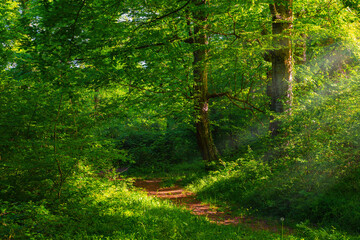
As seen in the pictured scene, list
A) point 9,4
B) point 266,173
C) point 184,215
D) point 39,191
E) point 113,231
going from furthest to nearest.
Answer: point 9,4
point 266,173
point 184,215
point 39,191
point 113,231

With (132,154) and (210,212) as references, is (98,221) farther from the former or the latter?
(210,212)

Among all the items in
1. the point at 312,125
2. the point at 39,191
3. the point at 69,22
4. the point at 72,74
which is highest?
the point at 69,22

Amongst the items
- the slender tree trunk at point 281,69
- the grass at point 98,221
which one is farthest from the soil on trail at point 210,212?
the slender tree trunk at point 281,69

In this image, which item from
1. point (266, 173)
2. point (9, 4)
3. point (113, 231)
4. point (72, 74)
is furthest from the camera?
point (9, 4)

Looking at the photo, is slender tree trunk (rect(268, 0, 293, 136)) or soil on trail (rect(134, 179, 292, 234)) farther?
slender tree trunk (rect(268, 0, 293, 136))

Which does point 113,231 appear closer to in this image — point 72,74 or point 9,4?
point 72,74

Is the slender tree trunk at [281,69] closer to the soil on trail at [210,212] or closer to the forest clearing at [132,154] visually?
the forest clearing at [132,154]

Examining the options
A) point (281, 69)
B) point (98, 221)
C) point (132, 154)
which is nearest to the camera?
point (98, 221)

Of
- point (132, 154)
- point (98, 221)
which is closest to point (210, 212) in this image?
point (132, 154)

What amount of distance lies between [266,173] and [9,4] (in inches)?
516

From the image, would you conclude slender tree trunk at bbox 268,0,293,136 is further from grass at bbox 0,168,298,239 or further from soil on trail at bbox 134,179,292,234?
grass at bbox 0,168,298,239

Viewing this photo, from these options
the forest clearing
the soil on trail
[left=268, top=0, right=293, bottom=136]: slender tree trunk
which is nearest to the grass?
the forest clearing

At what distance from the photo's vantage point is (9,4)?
1202 centimetres

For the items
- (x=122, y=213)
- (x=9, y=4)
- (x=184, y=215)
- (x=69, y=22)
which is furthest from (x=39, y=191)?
(x=9, y=4)
